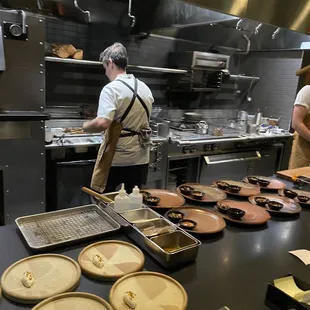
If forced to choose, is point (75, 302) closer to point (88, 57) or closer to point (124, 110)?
point (124, 110)

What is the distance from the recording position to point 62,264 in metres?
1.03

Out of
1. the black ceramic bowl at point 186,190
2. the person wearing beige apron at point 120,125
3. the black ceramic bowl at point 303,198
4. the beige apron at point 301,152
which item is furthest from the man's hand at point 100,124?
the beige apron at point 301,152

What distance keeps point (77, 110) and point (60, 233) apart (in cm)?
225

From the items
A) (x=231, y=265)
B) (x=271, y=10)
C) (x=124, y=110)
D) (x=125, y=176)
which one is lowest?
(x=125, y=176)

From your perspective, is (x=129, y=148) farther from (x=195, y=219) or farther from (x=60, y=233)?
(x=60, y=233)

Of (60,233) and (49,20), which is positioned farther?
(49,20)

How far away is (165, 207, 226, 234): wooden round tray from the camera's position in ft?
4.41

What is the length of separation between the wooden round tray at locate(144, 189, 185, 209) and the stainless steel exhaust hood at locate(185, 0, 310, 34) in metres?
0.87

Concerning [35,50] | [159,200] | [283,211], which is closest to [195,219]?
[159,200]

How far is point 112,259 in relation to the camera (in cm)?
109

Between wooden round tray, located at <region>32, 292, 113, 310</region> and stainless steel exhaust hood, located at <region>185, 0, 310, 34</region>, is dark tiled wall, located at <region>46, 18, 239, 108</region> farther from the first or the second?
wooden round tray, located at <region>32, 292, 113, 310</region>

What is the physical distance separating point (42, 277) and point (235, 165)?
3.07 m

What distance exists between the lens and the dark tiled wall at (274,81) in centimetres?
429

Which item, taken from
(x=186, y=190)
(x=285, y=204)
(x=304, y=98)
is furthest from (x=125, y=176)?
(x=304, y=98)
